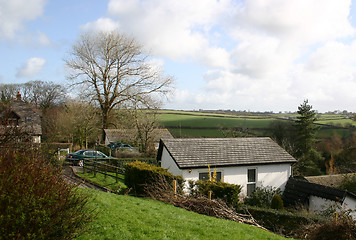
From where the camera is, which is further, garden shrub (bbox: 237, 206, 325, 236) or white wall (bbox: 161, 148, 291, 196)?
white wall (bbox: 161, 148, 291, 196)

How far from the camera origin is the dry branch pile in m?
11.8

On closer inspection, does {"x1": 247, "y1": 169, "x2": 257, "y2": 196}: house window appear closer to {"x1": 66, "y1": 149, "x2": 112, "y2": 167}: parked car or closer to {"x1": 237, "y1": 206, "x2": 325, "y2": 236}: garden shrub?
{"x1": 237, "y1": 206, "x2": 325, "y2": 236}: garden shrub

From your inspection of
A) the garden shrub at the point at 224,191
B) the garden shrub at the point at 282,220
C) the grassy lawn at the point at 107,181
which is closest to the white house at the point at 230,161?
the grassy lawn at the point at 107,181

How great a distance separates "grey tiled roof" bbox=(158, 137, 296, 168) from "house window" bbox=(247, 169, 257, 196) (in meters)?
0.72

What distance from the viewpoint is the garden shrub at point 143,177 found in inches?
558

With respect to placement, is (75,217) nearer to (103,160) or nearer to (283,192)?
(283,192)

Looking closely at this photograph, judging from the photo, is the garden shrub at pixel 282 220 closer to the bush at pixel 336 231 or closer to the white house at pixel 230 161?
the bush at pixel 336 231

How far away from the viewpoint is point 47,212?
550cm

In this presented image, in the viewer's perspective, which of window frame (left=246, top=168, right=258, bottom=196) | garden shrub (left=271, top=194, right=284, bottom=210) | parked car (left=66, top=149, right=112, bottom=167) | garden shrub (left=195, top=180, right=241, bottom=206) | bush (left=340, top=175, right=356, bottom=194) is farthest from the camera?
parked car (left=66, top=149, right=112, bottom=167)

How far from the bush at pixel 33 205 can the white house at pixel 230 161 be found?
11226mm

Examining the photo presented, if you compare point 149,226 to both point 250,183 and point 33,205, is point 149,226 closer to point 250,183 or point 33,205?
point 33,205

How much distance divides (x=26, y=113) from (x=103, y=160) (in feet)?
69.5

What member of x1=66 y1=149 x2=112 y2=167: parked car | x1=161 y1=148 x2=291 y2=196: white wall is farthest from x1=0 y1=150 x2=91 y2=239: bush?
x1=66 y1=149 x2=112 y2=167: parked car

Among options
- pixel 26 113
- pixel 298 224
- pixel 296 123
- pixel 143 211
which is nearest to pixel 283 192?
pixel 298 224
